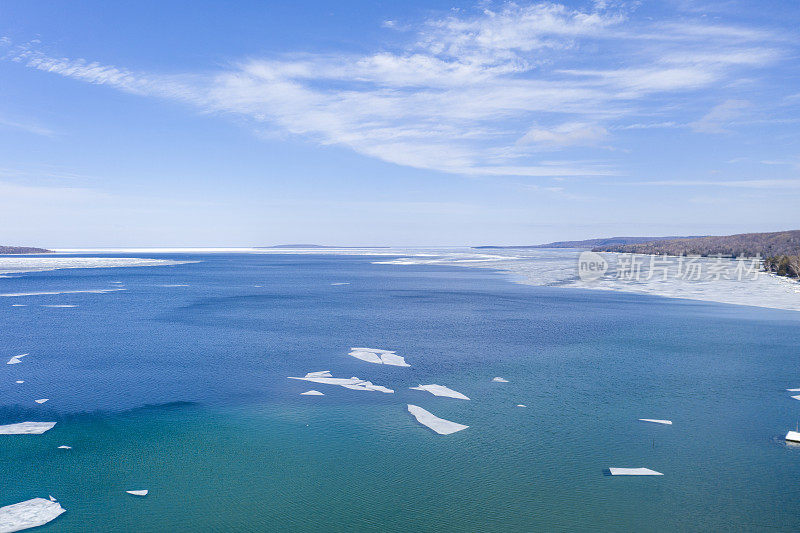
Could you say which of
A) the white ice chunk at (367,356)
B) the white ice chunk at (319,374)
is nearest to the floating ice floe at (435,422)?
the white ice chunk at (319,374)

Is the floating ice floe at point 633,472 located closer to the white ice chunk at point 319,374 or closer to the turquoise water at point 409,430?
the turquoise water at point 409,430

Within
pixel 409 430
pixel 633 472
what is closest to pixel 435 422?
pixel 409 430

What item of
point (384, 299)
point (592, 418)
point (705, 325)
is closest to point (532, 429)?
point (592, 418)

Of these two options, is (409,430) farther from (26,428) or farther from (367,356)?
(26,428)

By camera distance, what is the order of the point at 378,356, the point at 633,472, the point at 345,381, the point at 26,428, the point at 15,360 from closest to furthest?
the point at 633,472
the point at 26,428
the point at 345,381
the point at 15,360
the point at 378,356

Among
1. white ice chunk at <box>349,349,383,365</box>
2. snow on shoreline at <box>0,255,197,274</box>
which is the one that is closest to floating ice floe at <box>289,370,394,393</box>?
white ice chunk at <box>349,349,383,365</box>
